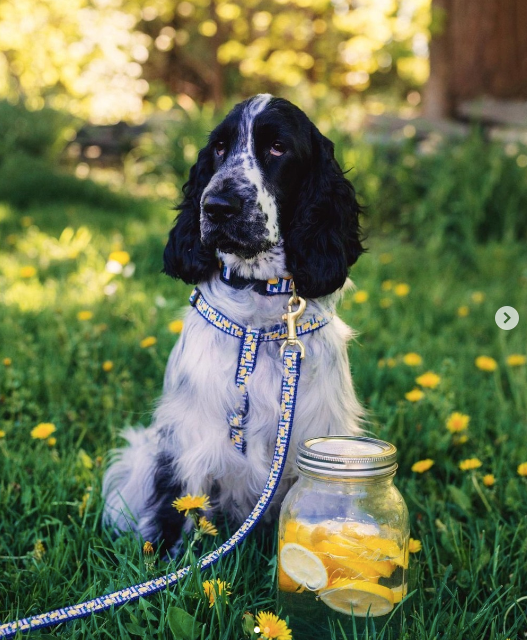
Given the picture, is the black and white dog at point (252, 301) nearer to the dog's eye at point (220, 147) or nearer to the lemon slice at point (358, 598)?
the dog's eye at point (220, 147)

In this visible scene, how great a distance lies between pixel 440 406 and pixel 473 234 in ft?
11.9

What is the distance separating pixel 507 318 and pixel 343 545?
10.2 ft

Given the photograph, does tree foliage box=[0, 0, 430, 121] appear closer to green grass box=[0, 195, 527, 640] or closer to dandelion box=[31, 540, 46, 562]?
green grass box=[0, 195, 527, 640]

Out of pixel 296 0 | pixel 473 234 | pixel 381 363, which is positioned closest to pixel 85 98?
pixel 296 0

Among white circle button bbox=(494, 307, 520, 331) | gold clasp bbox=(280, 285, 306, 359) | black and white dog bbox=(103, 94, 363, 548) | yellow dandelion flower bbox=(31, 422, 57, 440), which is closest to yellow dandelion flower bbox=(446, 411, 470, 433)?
black and white dog bbox=(103, 94, 363, 548)

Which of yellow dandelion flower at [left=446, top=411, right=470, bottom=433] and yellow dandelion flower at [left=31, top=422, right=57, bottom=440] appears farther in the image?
yellow dandelion flower at [left=446, top=411, right=470, bottom=433]

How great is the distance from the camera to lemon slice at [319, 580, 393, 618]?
169 centimetres

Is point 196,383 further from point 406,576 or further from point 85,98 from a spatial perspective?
point 85,98

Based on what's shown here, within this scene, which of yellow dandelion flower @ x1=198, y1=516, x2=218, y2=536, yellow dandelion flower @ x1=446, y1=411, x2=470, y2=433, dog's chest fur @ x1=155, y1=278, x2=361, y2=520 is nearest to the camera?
yellow dandelion flower @ x1=198, y1=516, x2=218, y2=536

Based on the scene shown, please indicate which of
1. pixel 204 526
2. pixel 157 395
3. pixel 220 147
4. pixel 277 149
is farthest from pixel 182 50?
pixel 204 526

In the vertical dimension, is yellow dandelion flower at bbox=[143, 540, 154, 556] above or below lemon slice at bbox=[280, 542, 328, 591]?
below

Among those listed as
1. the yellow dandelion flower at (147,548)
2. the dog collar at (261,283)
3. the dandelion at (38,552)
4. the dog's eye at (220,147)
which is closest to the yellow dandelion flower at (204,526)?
the yellow dandelion flower at (147,548)

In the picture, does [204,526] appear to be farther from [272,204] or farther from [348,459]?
[272,204]

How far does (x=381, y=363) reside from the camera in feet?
11.6
